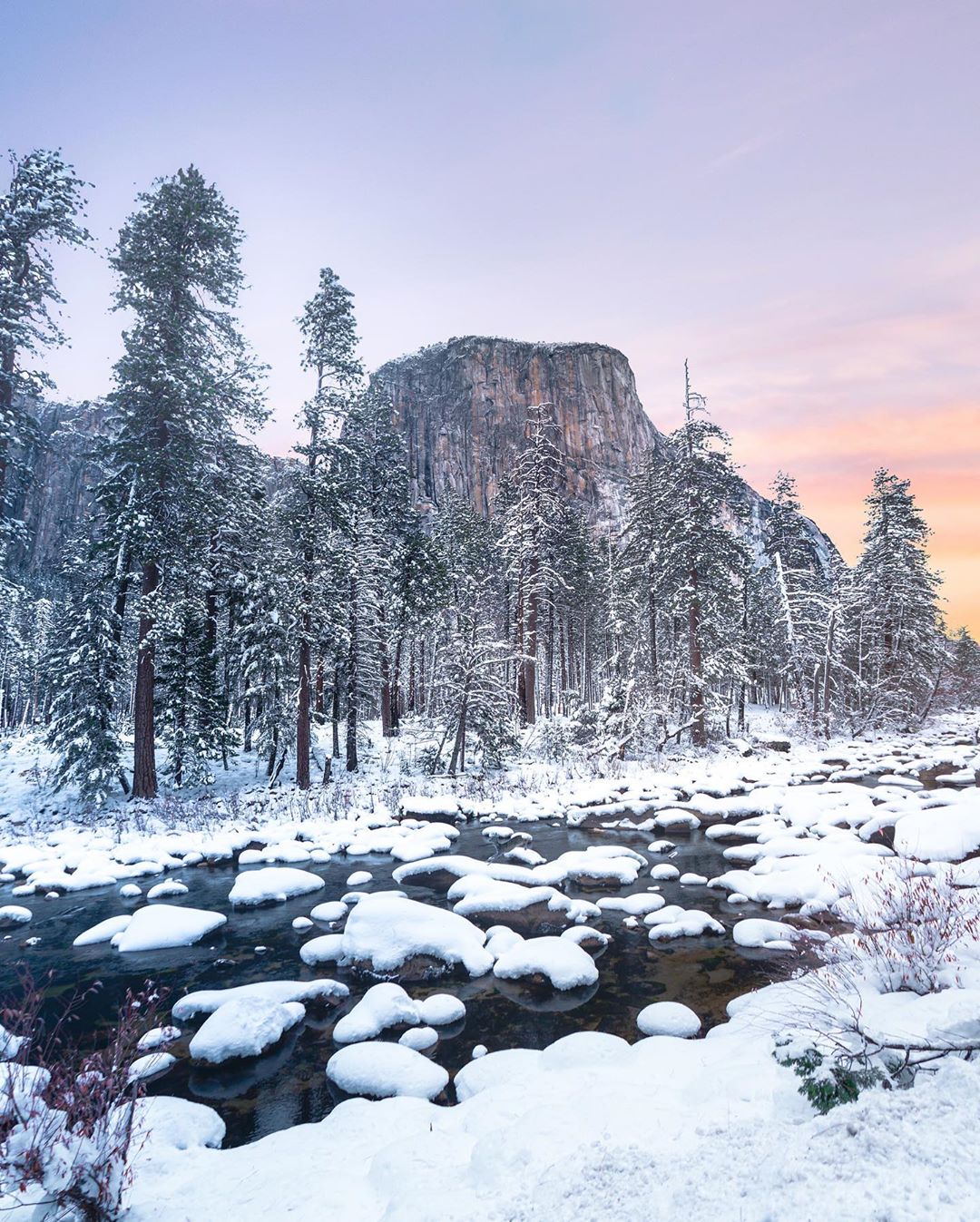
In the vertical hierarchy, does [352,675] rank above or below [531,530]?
below

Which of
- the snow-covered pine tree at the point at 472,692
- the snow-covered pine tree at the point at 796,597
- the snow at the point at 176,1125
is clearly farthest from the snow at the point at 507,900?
the snow-covered pine tree at the point at 796,597

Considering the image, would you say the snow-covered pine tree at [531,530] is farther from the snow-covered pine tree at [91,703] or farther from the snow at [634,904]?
the snow at [634,904]

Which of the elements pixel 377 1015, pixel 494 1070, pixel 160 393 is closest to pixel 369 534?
pixel 160 393

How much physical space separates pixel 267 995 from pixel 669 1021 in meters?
4.14

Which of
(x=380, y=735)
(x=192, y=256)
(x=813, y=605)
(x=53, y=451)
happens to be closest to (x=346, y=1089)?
(x=53, y=451)

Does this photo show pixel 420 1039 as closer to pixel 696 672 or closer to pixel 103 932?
pixel 103 932

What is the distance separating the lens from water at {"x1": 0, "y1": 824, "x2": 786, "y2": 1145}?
5246 mm

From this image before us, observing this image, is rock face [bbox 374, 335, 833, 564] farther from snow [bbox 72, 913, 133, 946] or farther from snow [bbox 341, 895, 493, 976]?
snow [bbox 341, 895, 493, 976]

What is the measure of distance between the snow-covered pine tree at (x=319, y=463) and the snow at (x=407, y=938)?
433 inches

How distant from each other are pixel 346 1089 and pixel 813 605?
115 ft

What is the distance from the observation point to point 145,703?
1555cm

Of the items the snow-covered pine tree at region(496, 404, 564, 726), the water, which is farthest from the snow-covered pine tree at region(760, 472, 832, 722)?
the water

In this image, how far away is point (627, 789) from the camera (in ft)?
58.4

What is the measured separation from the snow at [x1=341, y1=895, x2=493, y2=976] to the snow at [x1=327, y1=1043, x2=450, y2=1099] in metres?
2.01
